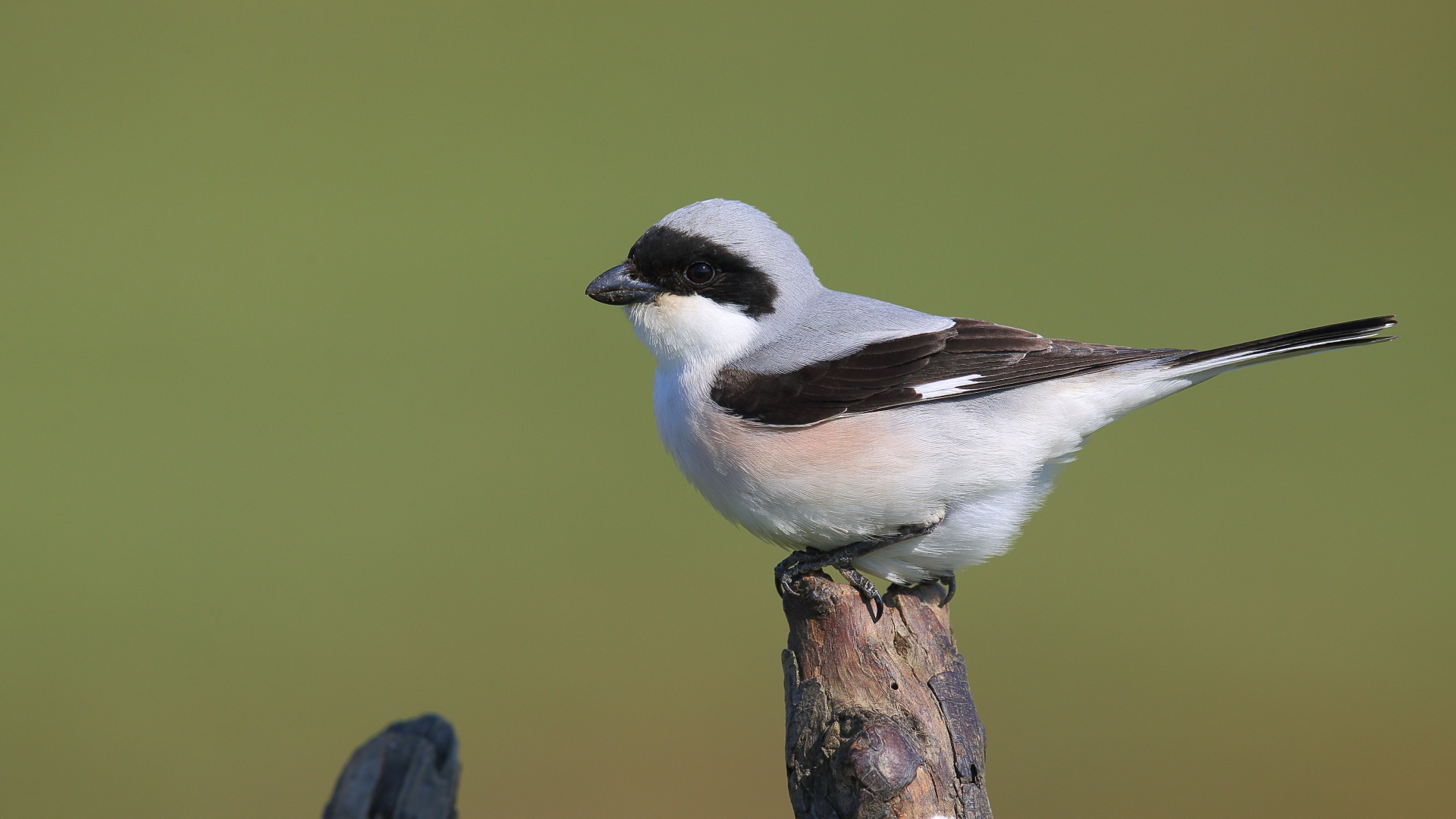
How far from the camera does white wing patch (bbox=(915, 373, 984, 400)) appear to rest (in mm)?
2697

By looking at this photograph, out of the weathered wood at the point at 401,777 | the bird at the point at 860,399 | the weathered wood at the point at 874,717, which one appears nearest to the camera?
the weathered wood at the point at 401,777

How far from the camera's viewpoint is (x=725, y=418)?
8.85 ft

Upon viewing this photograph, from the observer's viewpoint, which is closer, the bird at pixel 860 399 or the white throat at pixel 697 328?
the bird at pixel 860 399

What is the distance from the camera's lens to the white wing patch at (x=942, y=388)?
8.85ft

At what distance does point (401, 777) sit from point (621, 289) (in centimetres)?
176

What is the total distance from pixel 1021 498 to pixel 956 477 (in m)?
0.28

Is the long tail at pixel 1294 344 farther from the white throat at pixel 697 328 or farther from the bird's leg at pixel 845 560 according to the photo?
the white throat at pixel 697 328

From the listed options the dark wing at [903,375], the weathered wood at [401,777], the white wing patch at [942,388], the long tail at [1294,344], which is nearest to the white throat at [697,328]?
the dark wing at [903,375]

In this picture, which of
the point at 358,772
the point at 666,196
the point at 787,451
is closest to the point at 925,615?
the point at 787,451

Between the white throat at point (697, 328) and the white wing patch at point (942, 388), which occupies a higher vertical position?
the white throat at point (697, 328)

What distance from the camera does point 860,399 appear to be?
2.69m

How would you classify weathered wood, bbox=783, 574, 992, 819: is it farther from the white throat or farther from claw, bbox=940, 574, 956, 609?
the white throat

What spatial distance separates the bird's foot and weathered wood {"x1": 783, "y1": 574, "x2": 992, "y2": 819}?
126 millimetres

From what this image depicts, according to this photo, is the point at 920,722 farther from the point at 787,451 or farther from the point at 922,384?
the point at 922,384
